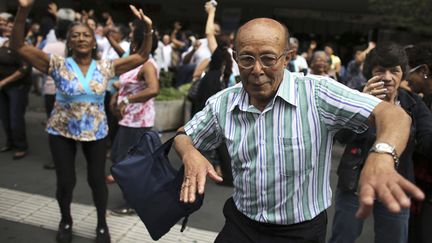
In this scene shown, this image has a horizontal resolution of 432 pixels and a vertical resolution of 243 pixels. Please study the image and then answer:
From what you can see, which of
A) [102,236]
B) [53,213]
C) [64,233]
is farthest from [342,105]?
[53,213]

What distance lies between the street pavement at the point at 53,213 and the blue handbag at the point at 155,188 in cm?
165

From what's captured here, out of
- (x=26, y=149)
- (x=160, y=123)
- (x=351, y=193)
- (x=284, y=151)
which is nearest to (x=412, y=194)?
(x=284, y=151)

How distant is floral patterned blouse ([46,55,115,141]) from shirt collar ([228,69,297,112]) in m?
1.95

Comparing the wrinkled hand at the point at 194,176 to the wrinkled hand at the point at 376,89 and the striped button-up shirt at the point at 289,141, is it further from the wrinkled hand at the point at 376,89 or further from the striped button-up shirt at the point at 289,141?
the wrinkled hand at the point at 376,89

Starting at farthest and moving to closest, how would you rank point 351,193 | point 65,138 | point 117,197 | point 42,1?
point 42,1
point 117,197
point 65,138
point 351,193

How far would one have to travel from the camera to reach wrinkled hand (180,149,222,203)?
189 centimetres

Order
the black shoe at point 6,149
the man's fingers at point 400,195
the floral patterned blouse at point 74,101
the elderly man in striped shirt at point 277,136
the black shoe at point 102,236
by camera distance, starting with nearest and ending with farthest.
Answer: the man's fingers at point 400,195
the elderly man in striped shirt at point 277,136
the floral patterned blouse at point 74,101
the black shoe at point 102,236
the black shoe at point 6,149

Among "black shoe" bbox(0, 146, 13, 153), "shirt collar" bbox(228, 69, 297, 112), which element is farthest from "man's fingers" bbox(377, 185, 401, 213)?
"black shoe" bbox(0, 146, 13, 153)

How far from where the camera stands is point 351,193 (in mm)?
3098

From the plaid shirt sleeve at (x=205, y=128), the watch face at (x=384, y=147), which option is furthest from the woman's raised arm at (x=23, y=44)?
the watch face at (x=384, y=147)

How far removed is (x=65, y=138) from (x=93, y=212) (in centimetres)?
111

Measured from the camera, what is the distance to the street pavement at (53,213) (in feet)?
13.6

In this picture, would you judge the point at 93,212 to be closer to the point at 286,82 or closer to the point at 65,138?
the point at 65,138

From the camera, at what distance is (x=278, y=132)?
2066 millimetres
